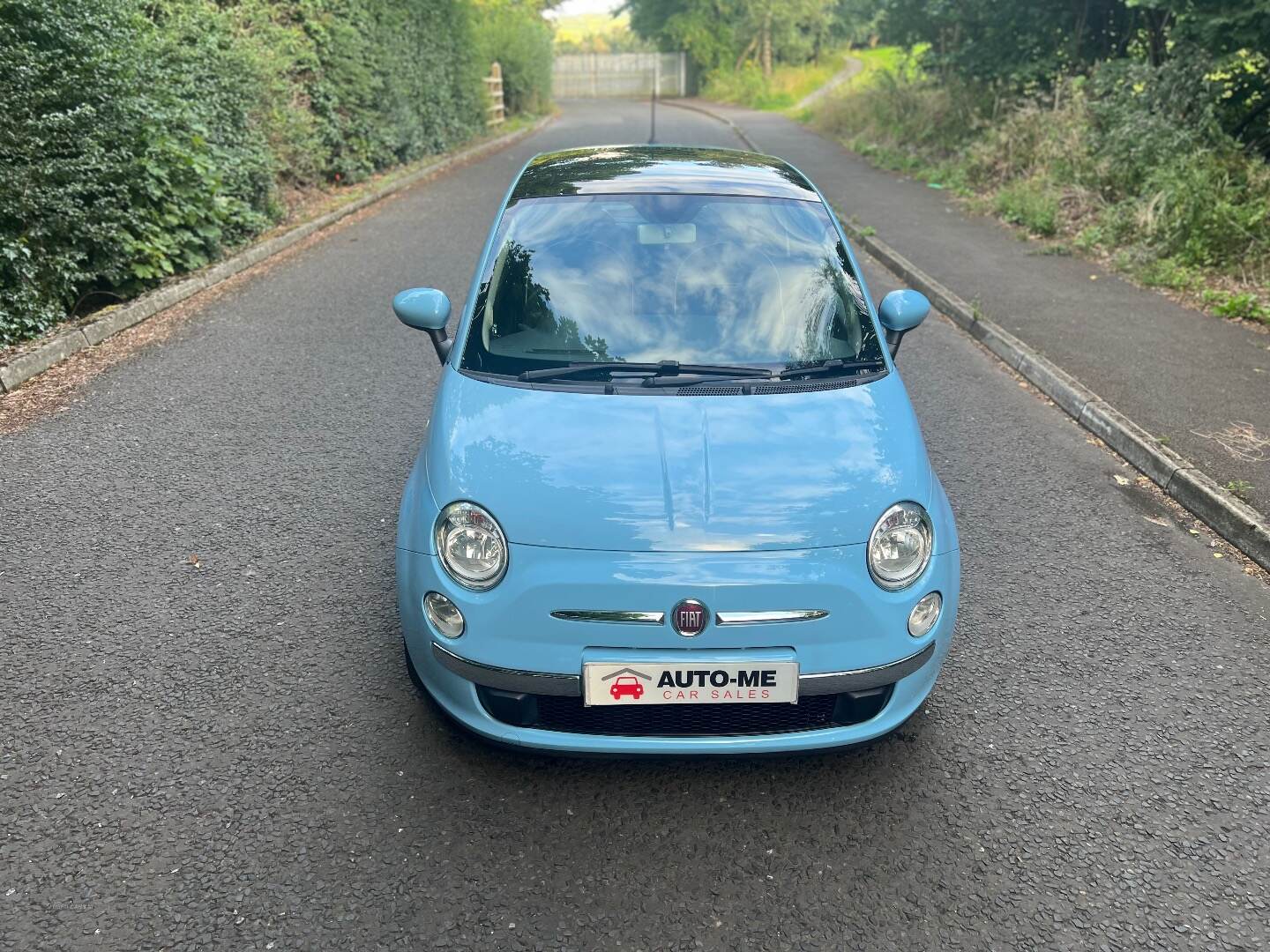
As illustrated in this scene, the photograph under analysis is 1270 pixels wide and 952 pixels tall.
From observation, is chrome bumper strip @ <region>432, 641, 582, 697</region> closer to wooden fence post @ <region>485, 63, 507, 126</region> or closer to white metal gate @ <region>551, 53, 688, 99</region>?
wooden fence post @ <region>485, 63, 507, 126</region>

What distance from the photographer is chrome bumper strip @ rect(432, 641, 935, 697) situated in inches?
96.6

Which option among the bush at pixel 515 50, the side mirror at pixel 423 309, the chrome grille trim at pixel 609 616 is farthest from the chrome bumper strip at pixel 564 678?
the bush at pixel 515 50

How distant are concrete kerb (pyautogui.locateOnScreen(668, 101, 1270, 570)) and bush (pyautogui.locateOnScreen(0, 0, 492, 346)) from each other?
22.4 feet

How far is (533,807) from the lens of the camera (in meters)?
2.64

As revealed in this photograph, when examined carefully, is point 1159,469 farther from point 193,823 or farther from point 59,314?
point 59,314

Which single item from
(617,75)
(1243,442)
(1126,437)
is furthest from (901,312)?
(617,75)

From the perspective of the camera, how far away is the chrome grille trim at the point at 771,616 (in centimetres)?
242

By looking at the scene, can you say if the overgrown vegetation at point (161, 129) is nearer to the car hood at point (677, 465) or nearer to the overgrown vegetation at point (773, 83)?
the car hood at point (677, 465)

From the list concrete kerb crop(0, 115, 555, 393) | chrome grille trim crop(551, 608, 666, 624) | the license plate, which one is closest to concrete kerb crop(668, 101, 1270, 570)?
the license plate

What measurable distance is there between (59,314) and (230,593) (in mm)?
4441

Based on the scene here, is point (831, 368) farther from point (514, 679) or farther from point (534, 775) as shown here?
point (534, 775)

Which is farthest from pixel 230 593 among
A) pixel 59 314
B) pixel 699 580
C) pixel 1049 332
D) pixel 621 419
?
pixel 1049 332

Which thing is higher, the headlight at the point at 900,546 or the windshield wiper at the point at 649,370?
the windshield wiper at the point at 649,370

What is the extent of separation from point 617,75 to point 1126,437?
2245 inches
